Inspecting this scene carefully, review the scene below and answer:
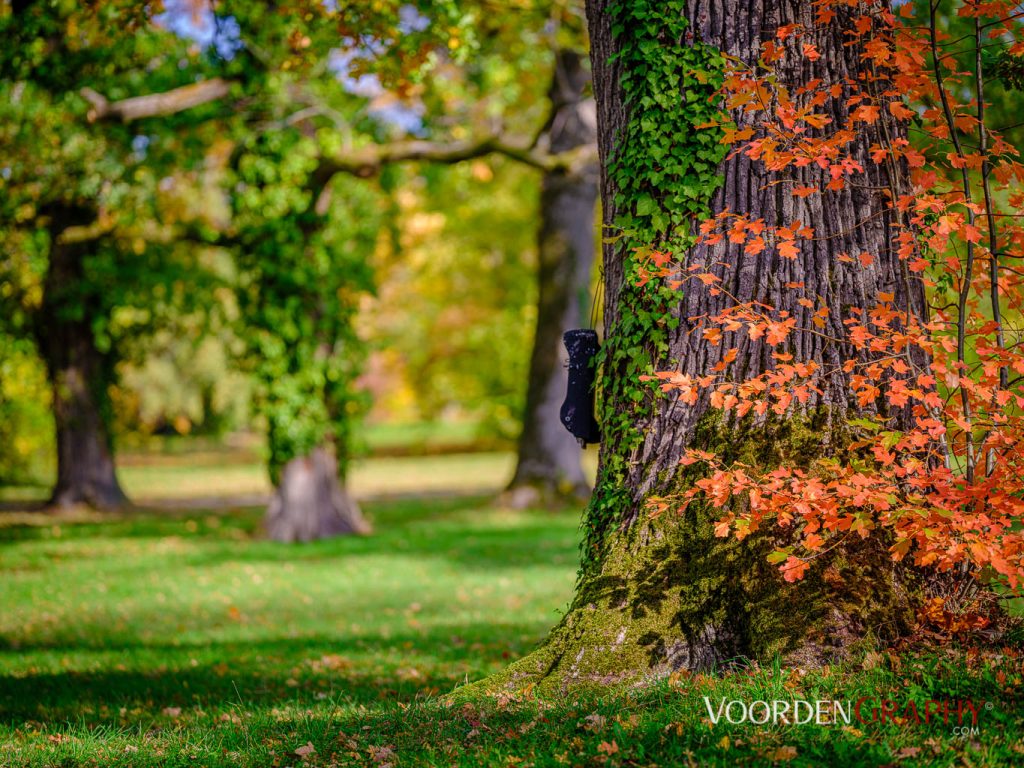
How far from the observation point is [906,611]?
4035mm

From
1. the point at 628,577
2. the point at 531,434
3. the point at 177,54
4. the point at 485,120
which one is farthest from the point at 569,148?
the point at 628,577

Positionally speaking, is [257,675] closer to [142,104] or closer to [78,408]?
[142,104]

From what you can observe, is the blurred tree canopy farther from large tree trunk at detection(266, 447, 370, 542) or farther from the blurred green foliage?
the blurred green foliage

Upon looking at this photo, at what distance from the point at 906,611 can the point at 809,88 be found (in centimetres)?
242

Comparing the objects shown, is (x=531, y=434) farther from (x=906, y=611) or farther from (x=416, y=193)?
(x=906, y=611)

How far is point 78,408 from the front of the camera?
16.7 m

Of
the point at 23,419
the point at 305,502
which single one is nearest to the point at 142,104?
the point at 305,502

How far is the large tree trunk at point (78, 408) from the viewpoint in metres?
16.6

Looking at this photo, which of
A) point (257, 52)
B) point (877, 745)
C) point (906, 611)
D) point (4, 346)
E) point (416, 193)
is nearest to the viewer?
point (877, 745)

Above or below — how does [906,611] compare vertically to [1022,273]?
below

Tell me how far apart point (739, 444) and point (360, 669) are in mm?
3457

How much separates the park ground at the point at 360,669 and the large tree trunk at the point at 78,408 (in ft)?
5.72

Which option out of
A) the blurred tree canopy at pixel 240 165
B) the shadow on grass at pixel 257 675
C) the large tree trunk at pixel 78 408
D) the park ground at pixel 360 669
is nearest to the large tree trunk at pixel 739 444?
the park ground at pixel 360 669

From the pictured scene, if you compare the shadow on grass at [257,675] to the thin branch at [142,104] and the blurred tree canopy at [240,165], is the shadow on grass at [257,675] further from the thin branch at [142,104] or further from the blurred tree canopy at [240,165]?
the thin branch at [142,104]
